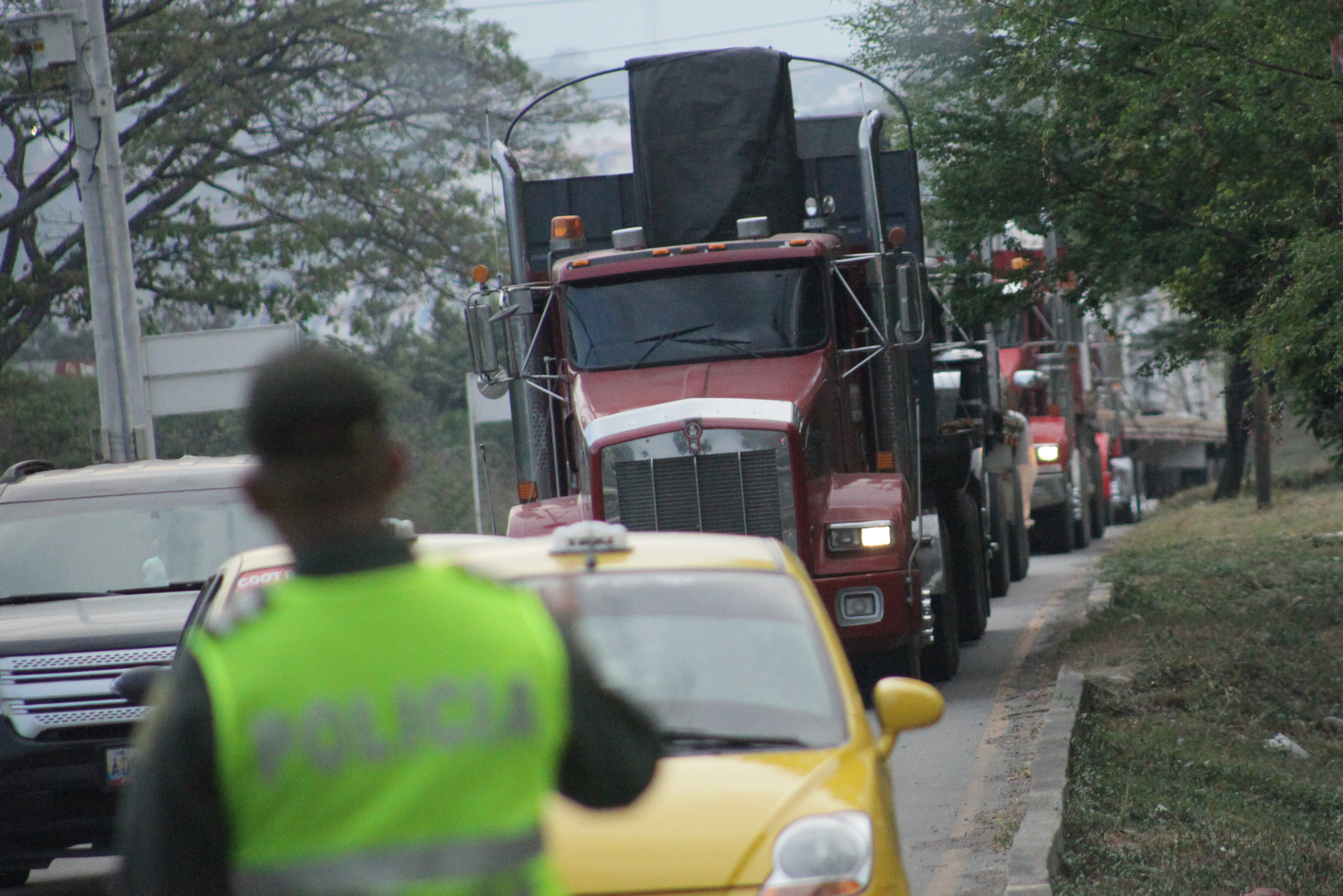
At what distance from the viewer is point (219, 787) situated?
2.03 meters

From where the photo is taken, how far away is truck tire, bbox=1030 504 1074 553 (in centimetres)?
2516

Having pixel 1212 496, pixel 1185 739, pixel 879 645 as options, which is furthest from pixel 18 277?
pixel 1212 496

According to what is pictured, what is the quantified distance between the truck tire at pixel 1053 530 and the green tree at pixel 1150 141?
10088 millimetres

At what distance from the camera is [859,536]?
10.5m

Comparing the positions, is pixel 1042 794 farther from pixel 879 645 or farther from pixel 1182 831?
pixel 879 645

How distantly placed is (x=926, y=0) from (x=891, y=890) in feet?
43.4

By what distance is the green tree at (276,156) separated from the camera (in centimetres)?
2419

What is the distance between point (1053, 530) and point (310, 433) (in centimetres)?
2417

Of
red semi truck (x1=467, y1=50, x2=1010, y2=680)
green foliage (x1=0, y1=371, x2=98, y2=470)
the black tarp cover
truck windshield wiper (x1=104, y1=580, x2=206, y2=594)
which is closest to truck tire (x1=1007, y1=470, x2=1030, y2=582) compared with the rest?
red semi truck (x1=467, y1=50, x2=1010, y2=680)

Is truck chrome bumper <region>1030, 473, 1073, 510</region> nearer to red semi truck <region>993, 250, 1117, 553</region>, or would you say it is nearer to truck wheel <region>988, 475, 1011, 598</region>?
red semi truck <region>993, 250, 1117, 553</region>

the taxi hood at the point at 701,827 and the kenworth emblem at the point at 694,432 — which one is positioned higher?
the kenworth emblem at the point at 694,432

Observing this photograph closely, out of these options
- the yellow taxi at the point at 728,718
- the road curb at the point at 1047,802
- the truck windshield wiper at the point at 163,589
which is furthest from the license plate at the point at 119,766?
the road curb at the point at 1047,802

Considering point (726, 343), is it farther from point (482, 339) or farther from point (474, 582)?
point (474, 582)

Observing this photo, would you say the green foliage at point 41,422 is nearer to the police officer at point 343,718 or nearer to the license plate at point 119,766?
the license plate at point 119,766
